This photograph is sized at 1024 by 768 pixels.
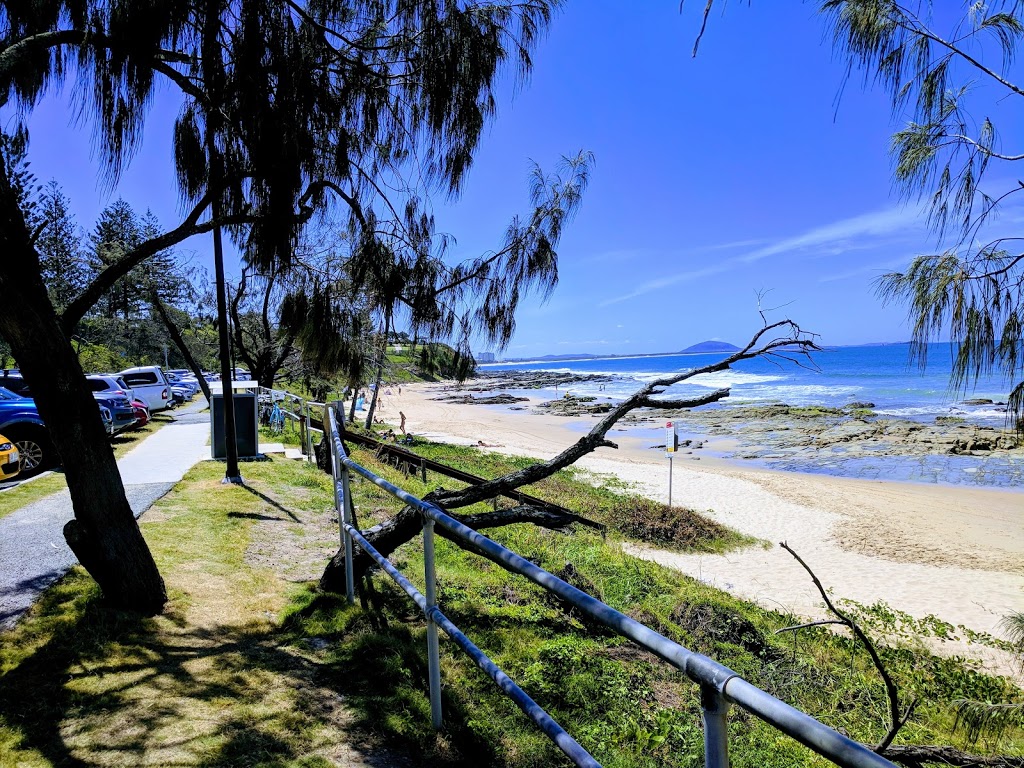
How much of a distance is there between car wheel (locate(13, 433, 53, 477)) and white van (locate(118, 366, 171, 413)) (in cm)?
1028

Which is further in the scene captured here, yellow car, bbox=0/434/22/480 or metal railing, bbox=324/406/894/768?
yellow car, bbox=0/434/22/480

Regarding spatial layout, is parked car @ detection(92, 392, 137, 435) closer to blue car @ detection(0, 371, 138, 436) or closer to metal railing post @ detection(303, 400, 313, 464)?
blue car @ detection(0, 371, 138, 436)

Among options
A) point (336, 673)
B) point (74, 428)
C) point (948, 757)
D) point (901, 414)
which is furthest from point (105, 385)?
point (901, 414)

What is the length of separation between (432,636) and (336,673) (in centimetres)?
104

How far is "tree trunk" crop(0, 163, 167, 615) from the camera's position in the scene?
3.80 metres

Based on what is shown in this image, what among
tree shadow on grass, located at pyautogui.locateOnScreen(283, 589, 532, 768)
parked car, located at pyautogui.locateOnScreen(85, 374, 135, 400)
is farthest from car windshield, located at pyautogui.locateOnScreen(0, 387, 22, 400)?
tree shadow on grass, located at pyautogui.locateOnScreen(283, 589, 532, 768)

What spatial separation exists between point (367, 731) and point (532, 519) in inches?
85.3

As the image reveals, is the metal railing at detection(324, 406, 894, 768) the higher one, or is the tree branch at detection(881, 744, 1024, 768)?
the metal railing at detection(324, 406, 894, 768)

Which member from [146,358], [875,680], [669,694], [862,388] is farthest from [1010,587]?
[862,388]

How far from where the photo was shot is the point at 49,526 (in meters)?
6.30

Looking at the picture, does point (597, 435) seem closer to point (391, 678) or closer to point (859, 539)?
point (391, 678)

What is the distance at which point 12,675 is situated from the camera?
3336 millimetres

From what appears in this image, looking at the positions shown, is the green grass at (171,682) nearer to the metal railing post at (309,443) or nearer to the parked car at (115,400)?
the metal railing post at (309,443)

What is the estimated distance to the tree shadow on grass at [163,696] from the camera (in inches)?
108
